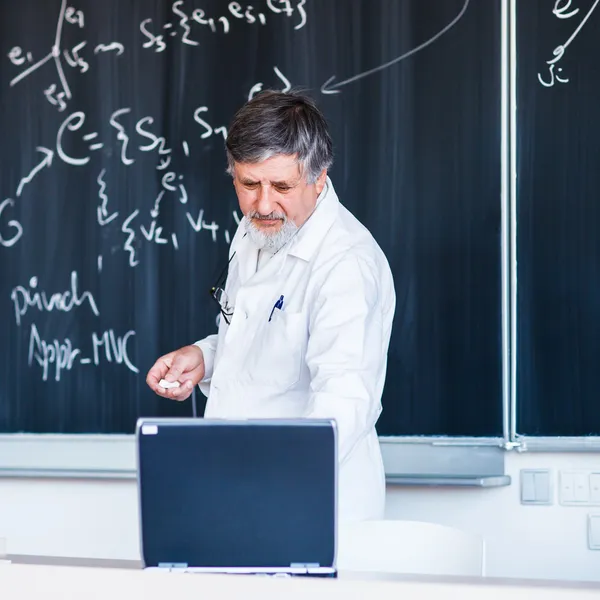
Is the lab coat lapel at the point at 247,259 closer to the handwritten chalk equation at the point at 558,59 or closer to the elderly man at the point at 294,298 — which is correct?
the elderly man at the point at 294,298

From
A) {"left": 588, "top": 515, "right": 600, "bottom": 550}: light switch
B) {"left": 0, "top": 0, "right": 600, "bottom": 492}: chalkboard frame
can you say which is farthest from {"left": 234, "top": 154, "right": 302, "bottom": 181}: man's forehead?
{"left": 588, "top": 515, "right": 600, "bottom": 550}: light switch

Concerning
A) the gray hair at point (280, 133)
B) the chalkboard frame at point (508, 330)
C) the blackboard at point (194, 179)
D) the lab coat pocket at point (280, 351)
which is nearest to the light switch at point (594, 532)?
the chalkboard frame at point (508, 330)

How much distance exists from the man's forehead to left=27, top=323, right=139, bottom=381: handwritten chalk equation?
86 cm

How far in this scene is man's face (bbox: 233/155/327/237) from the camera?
2090 millimetres

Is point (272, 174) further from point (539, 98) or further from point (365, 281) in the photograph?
point (539, 98)

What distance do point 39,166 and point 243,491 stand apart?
68.8 inches

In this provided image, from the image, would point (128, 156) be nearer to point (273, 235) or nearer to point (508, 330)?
point (273, 235)

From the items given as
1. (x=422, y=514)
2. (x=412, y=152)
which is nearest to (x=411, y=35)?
(x=412, y=152)

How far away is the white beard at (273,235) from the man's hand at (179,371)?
0.29m

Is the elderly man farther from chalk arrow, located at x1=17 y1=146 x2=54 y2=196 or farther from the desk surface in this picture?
chalk arrow, located at x1=17 y1=146 x2=54 y2=196

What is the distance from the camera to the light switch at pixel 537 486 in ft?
8.44

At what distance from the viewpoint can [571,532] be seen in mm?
2572

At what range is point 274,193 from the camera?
6.98 ft

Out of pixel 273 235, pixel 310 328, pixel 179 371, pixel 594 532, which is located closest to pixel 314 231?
pixel 273 235
